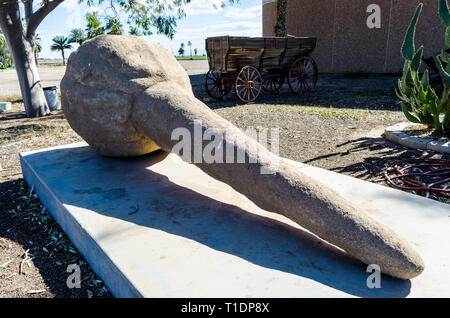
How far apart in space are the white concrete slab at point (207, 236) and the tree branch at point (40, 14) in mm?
5837

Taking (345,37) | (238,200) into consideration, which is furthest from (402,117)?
(345,37)

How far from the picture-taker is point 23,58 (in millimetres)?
7488

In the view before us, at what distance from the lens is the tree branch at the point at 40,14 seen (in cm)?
734

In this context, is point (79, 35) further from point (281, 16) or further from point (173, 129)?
point (173, 129)

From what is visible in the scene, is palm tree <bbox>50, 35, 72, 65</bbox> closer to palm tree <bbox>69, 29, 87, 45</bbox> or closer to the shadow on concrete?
palm tree <bbox>69, 29, 87, 45</bbox>

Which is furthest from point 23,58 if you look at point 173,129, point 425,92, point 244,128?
point 425,92

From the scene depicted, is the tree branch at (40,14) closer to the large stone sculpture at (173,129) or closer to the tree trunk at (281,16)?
the large stone sculpture at (173,129)

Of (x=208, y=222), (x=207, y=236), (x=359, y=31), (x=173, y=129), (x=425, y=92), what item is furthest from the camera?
(x=359, y=31)

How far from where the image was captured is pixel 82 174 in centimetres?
309

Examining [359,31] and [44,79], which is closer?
[359,31]

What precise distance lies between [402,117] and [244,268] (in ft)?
19.5

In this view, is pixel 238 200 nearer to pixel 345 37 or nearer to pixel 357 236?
pixel 357 236

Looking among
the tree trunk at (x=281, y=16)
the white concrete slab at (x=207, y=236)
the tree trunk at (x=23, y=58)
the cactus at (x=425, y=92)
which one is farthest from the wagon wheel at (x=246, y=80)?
the white concrete slab at (x=207, y=236)

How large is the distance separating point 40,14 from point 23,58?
1058 millimetres
